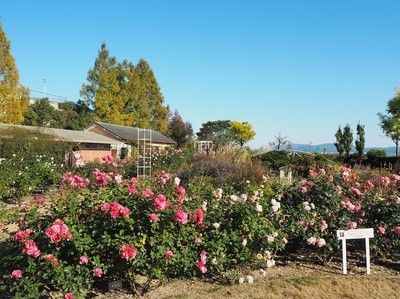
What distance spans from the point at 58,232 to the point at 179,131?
52.4 meters

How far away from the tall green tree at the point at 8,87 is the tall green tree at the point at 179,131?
25294 millimetres

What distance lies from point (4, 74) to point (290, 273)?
2779 cm

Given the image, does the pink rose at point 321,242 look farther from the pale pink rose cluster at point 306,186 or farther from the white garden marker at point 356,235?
the pale pink rose cluster at point 306,186

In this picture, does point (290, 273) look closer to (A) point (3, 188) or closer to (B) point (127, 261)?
(B) point (127, 261)

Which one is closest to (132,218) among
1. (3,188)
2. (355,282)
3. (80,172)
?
(355,282)

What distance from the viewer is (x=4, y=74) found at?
30.0m

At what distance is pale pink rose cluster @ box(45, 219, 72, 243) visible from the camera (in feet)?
14.9

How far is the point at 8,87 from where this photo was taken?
96.9 ft

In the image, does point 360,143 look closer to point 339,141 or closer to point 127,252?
point 339,141

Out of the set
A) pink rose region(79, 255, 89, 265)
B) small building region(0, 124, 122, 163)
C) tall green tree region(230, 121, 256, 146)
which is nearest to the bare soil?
pink rose region(79, 255, 89, 265)

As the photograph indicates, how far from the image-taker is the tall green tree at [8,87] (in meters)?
29.8

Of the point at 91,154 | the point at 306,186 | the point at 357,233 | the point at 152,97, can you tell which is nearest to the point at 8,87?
the point at 91,154

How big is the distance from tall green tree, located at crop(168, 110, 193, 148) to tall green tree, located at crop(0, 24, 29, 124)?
83.0 feet

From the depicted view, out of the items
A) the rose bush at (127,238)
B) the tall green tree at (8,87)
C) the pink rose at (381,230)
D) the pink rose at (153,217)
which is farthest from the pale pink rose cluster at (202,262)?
the tall green tree at (8,87)
